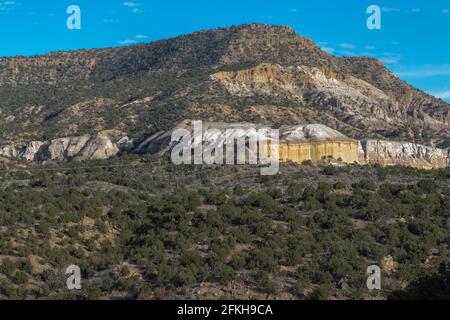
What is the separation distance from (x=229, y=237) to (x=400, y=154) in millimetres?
77958

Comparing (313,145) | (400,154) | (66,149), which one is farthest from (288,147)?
(66,149)

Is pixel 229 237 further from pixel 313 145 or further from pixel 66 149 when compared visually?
pixel 66 149

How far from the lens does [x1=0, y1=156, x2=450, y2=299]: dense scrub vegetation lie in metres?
33.5

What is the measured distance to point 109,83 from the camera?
495 feet

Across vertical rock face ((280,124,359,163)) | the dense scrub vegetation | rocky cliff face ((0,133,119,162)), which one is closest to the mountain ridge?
rocky cliff face ((0,133,119,162))

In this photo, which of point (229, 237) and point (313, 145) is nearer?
point (229, 237)

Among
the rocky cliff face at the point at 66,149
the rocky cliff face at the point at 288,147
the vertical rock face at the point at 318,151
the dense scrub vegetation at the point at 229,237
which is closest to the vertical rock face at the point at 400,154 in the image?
the rocky cliff face at the point at 288,147

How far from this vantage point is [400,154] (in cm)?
11262

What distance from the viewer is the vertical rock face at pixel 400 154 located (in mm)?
109062

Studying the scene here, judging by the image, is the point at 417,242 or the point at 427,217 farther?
the point at 427,217
